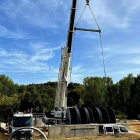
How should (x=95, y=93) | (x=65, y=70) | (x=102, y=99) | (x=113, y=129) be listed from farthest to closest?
(x=95, y=93) < (x=102, y=99) < (x=65, y=70) < (x=113, y=129)

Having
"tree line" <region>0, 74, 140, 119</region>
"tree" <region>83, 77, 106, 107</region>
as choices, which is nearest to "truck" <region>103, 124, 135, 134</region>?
"tree line" <region>0, 74, 140, 119</region>

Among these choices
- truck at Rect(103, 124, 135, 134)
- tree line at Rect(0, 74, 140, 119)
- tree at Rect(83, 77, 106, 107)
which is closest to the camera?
truck at Rect(103, 124, 135, 134)

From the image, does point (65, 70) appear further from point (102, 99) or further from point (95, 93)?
point (95, 93)

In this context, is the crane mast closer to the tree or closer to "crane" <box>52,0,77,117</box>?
"crane" <box>52,0,77,117</box>

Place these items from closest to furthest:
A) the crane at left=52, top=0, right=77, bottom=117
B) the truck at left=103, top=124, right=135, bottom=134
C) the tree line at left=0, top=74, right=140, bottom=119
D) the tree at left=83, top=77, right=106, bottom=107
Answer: the truck at left=103, top=124, right=135, bottom=134 < the crane at left=52, top=0, right=77, bottom=117 < the tree line at left=0, top=74, right=140, bottom=119 < the tree at left=83, top=77, right=106, bottom=107

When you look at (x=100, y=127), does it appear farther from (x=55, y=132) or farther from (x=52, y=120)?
(x=52, y=120)

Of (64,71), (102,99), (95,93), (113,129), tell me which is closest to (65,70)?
(64,71)

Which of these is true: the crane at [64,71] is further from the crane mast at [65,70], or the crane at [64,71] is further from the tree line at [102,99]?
the tree line at [102,99]

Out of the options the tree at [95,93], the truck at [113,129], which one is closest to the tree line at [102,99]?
the tree at [95,93]

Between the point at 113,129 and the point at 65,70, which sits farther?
the point at 65,70

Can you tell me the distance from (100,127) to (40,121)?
16.2m

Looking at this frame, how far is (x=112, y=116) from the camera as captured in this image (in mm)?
24953

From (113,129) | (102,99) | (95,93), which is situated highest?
(95,93)

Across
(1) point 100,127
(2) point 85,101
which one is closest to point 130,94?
(2) point 85,101
